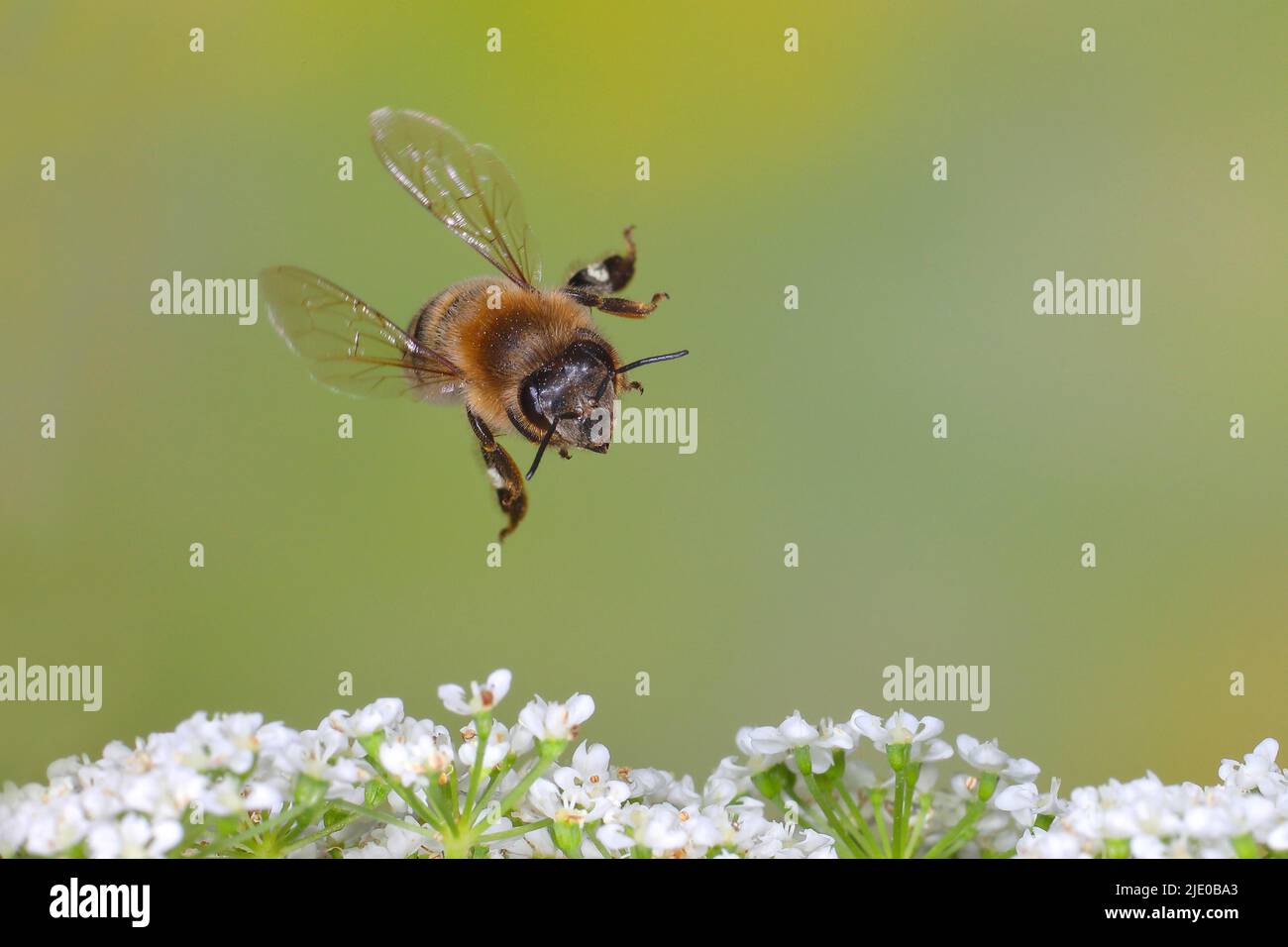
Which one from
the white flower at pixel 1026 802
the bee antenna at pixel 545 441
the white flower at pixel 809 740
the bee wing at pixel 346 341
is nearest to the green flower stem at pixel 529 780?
the white flower at pixel 809 740

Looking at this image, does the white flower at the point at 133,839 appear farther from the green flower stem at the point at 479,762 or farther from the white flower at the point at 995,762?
the white flower at the point at 995,762

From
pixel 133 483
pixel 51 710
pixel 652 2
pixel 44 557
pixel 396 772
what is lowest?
pixel 51 710

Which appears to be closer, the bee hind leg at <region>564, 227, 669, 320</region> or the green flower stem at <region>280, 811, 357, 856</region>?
the green flower stem at <region>280, 811, 357, 856</region>

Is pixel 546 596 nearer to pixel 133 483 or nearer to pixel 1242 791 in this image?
pixel 133 483

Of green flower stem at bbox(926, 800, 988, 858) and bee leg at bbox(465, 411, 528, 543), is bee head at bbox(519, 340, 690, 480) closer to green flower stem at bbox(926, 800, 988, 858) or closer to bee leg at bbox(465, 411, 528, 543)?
bee leg at bbox(465, 411, 528, 543)

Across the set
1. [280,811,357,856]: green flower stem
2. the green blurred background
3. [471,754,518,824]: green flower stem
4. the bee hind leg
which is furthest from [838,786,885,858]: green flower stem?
the green blurred background

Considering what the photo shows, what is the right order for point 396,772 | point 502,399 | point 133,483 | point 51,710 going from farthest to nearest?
1. point 133,483
2. point 51,710
3. point 502,399
4. point 396,772

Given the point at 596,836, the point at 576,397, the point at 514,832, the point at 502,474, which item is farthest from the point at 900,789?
the point at 502,474
